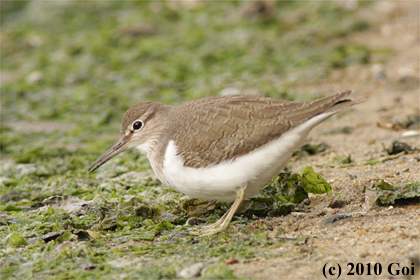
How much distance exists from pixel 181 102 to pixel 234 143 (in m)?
5.06

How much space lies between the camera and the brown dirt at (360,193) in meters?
4.23

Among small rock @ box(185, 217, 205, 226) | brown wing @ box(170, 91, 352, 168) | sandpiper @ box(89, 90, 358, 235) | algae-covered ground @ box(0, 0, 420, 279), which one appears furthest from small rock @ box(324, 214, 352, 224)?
small rock @ box(185, 217, 205, 226)

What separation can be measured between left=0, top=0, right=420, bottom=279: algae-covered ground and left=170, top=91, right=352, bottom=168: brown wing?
33.2 inches

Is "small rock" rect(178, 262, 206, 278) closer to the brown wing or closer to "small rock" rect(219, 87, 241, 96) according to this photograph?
the brown wing

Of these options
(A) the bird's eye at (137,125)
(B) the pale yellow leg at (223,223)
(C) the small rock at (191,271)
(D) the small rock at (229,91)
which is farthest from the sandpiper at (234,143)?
(D) the small rock at (229,91)

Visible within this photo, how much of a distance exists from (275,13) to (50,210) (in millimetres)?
9787

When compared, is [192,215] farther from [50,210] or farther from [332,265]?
[332,265]

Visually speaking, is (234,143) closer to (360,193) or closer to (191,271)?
(191,271)

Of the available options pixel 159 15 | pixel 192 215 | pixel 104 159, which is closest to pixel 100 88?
pixel 159 15

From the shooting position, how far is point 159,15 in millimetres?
14273

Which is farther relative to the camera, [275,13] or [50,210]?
[275,13]

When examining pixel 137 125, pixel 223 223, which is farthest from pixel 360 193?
pixel 137 125

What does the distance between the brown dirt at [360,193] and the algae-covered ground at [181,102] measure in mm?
21

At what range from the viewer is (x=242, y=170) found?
505cm
